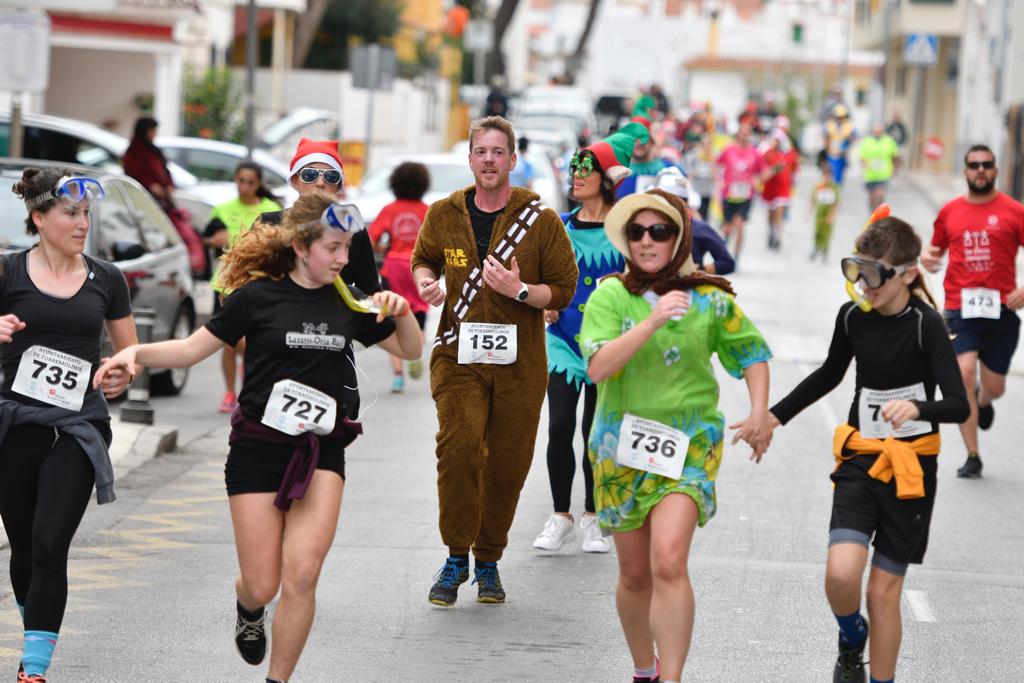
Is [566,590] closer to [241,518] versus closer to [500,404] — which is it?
[500,404]

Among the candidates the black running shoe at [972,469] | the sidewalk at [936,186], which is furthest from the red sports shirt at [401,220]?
the sidewalk at [936,186]

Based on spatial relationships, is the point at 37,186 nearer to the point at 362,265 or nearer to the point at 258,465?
the point at 258,465

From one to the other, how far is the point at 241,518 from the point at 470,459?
6.25ft

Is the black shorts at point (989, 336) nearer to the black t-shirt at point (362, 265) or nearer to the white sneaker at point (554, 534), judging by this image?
the white sneaker at point (554, 534)

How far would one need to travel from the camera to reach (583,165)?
28.3 ft

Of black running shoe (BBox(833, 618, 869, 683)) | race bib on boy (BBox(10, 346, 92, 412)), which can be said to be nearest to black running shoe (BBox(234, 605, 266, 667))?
race bib on boy (BBox(10, 346, 92, 412))

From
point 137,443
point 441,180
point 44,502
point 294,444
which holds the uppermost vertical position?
point 441,180

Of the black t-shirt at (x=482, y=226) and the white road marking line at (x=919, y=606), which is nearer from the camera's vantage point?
the black t-shirt at (x=482, y=226)

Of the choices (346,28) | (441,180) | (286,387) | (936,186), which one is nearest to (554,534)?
(286,387)

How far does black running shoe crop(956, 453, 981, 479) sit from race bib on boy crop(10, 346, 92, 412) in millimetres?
6846

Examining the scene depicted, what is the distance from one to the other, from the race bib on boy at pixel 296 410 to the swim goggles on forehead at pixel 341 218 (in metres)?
0.51

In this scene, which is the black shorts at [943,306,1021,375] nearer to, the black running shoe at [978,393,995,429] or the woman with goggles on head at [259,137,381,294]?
the black running shoe at [978,393,995,429]

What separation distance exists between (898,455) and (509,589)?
260cm

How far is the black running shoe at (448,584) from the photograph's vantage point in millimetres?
7750
